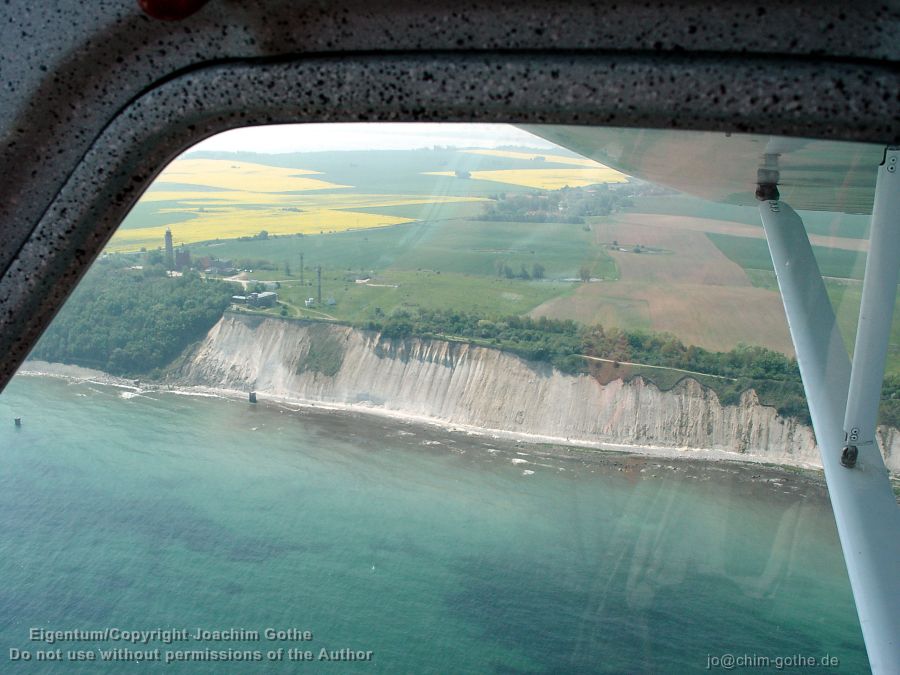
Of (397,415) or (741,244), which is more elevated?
(741,244)

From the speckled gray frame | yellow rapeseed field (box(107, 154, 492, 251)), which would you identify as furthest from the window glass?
the speckled gray frame

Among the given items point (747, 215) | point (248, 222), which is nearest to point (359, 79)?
point (248, 222)

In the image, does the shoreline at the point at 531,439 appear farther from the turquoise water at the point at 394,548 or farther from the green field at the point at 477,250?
the green field at the point at 477,250

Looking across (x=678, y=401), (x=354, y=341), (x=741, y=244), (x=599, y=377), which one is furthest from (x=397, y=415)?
(x=741, y=244)

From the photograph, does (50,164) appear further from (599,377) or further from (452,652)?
(452,652)

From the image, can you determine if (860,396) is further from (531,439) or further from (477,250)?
(531,439)

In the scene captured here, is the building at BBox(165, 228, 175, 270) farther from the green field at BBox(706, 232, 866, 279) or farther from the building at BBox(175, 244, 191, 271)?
the green field at BBox(706, 232, 866, 279)
